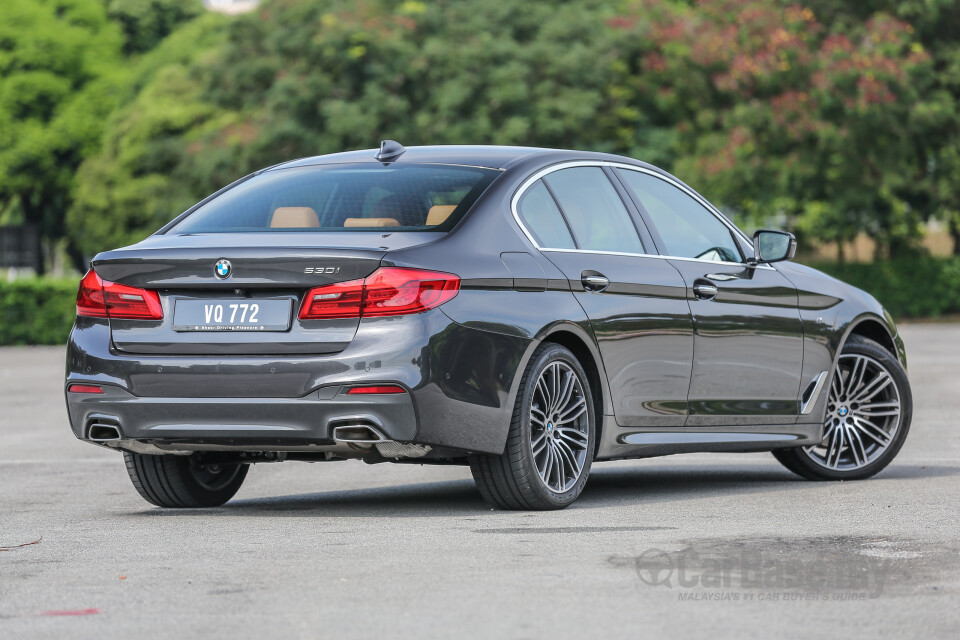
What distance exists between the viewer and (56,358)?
2972 centimetres

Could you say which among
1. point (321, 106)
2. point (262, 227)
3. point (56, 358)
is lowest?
point (56, 358)

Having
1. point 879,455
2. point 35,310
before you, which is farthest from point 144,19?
point 879,455

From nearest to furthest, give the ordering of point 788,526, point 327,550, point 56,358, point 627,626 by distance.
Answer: point 627,626
point 327,550
point 788,526
point 56,358

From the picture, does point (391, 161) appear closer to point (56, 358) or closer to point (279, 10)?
point (56, 358)

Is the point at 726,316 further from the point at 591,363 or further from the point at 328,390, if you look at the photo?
the point at 328,390

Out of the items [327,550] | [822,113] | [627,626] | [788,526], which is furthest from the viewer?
[822,113]

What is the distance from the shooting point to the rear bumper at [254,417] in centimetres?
715

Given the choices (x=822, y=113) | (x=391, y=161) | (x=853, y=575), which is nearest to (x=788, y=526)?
(x=853, y=575)

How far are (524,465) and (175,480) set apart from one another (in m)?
1.75

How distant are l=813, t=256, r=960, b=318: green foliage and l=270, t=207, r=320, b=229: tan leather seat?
110 feet

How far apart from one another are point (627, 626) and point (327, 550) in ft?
6.13

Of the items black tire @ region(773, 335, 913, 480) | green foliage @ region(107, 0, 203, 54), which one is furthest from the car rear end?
Result: green foliage @ region(107, 0, 203, 54)

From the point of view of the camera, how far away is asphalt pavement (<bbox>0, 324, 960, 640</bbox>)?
5.24 m

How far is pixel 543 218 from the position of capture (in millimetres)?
8039
